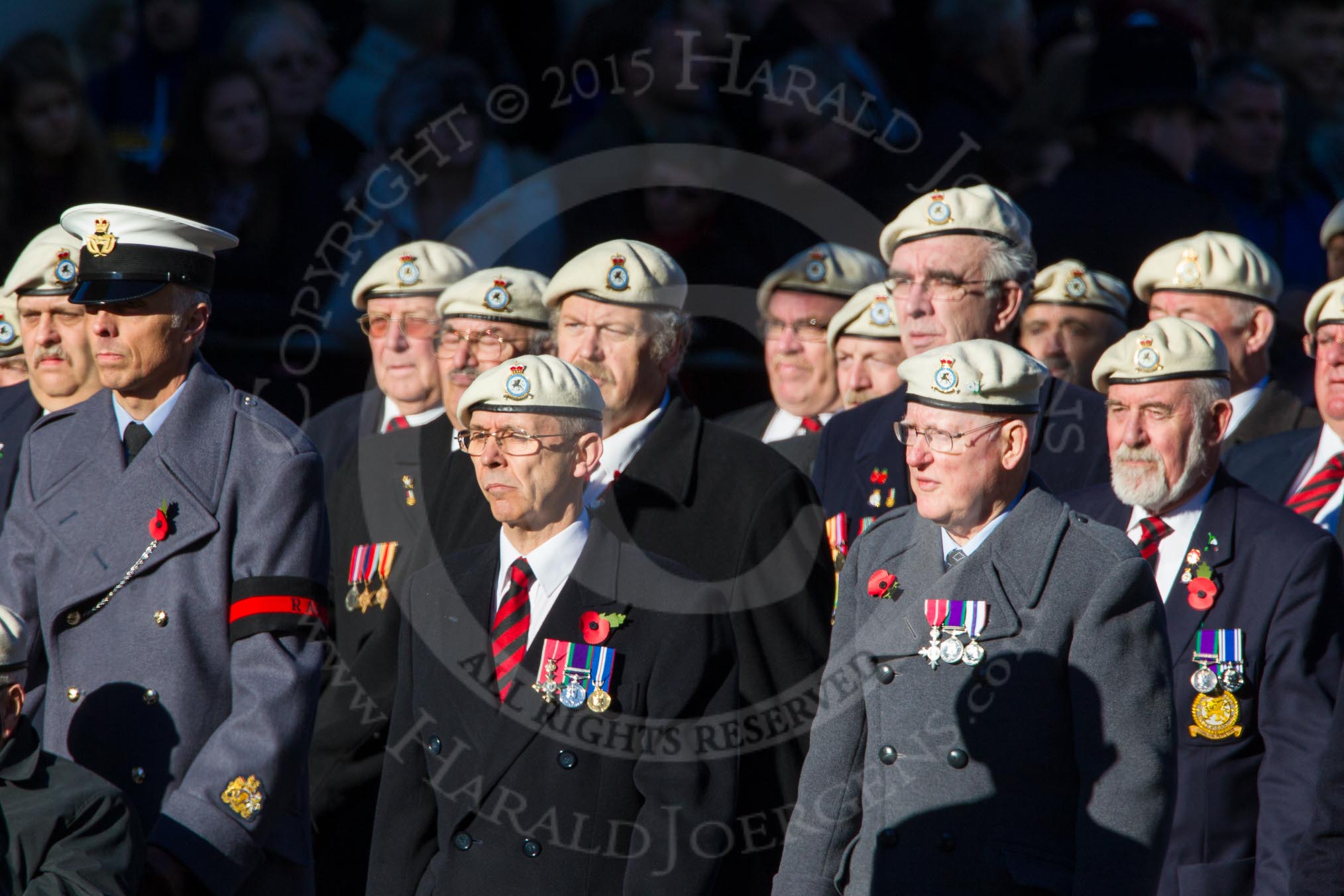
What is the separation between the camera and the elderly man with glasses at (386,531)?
580 cm

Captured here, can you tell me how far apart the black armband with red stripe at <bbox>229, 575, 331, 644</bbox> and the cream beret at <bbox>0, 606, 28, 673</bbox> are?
50 cm

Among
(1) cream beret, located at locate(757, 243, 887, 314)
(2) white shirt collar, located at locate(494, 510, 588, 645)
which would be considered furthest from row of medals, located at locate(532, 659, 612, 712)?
(1) cream beret, located at locate(757, 243, 887, 314)

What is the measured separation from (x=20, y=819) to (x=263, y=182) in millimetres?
5871

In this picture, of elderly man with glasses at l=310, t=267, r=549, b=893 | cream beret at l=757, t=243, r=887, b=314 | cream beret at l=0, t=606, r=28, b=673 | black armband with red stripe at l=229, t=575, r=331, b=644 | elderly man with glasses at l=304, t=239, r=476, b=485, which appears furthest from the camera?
cream beret at l=757, t=243, r=887, b=314

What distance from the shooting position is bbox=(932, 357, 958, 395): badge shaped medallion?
185 inches

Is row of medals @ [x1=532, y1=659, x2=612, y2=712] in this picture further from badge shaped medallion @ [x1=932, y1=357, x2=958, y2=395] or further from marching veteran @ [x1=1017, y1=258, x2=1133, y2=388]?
marching veteran @ [x1=1017, y1=258, x2=1133, y2=388]

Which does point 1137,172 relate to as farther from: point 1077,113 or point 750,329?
point 750,329

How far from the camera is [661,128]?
32.0ft

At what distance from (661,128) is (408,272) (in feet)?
8.59

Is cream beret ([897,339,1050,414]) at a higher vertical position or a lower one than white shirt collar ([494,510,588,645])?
higher

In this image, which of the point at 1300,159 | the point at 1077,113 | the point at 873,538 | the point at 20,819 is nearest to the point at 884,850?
the point at 873,538

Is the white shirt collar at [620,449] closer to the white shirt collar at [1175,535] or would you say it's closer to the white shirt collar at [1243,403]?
the white shirt collar at [1175,535]

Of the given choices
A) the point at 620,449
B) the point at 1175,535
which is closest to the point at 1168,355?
the point at 1175,535

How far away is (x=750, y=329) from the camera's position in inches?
392
